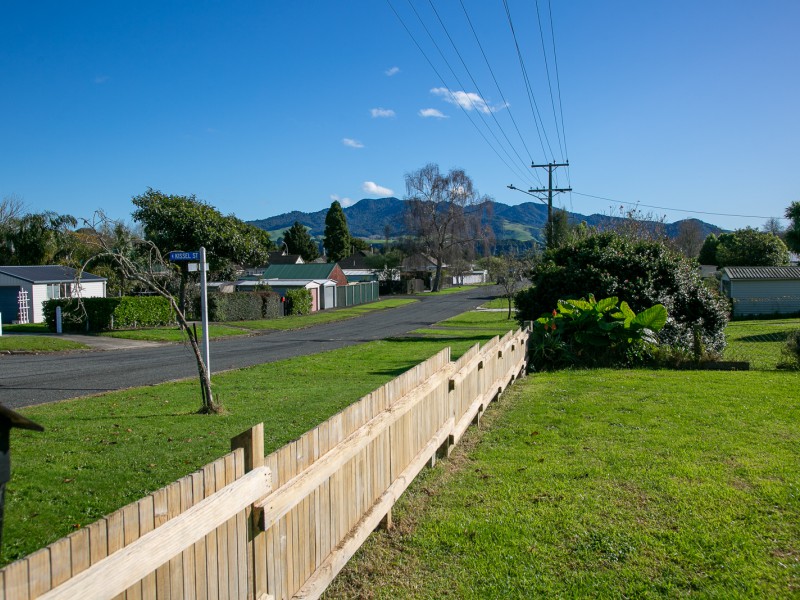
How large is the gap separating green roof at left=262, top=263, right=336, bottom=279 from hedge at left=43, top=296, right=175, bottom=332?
23974 millimetres

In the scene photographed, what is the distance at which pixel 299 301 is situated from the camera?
4628 cm

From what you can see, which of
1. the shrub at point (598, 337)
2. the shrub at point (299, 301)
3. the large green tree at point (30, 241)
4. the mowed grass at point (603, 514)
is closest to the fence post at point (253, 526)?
the mowed grass at point (603, 514)

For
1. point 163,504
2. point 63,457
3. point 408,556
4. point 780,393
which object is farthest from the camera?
point 780,393

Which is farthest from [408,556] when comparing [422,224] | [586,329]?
[422,224]

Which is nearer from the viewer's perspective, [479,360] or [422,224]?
[479,360]

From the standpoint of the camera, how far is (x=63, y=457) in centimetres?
804

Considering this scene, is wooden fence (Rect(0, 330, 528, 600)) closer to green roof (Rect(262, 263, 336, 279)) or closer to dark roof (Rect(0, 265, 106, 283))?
dark roof (Rect(0, 265, 106, 283))

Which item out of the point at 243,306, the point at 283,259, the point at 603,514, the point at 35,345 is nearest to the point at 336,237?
the point at 283,259

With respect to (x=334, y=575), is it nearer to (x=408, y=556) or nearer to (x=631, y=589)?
(x=408, y=556)

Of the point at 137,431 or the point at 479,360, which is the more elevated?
the point at 479,360

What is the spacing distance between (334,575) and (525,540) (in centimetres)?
155

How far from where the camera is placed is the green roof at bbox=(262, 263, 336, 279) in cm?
5819

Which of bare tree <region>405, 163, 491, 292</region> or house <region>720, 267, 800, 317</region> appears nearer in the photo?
house <region>720, 267, 800, 317</region>

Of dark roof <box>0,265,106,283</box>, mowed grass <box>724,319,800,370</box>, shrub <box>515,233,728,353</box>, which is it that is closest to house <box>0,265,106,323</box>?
dark roof <box>0,265,106,283</box>
